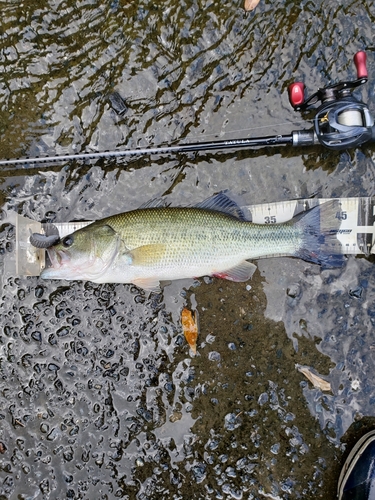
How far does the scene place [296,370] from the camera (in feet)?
12.3

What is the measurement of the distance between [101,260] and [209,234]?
0.93 m

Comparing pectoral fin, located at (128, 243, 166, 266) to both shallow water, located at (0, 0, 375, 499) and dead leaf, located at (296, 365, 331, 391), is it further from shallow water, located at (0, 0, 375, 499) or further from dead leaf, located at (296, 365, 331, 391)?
dead leaf, located at (296, 365, 331, 391)

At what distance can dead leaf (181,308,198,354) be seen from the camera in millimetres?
3768

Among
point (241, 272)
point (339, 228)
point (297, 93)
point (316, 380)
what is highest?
point (297, 93)

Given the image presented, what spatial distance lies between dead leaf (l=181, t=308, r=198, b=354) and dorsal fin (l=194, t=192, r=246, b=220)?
3.30 ft

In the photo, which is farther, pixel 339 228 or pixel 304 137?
pixel 339 228

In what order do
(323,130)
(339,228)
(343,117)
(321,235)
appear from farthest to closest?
1. (339,228)
2. (321,235)
3. (323,130)
4. (343,117)

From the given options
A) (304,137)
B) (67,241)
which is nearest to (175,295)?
(67,241)

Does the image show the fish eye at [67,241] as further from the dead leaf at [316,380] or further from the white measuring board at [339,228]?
the dead leaf at [316,380]

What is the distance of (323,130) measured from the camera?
3.35 meters

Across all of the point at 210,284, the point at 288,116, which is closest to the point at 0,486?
the point at 210,284

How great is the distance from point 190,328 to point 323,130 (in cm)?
209

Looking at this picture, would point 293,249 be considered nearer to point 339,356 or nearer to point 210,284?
point 210,284

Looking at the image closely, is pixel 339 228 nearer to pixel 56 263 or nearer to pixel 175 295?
pixel 175 295
